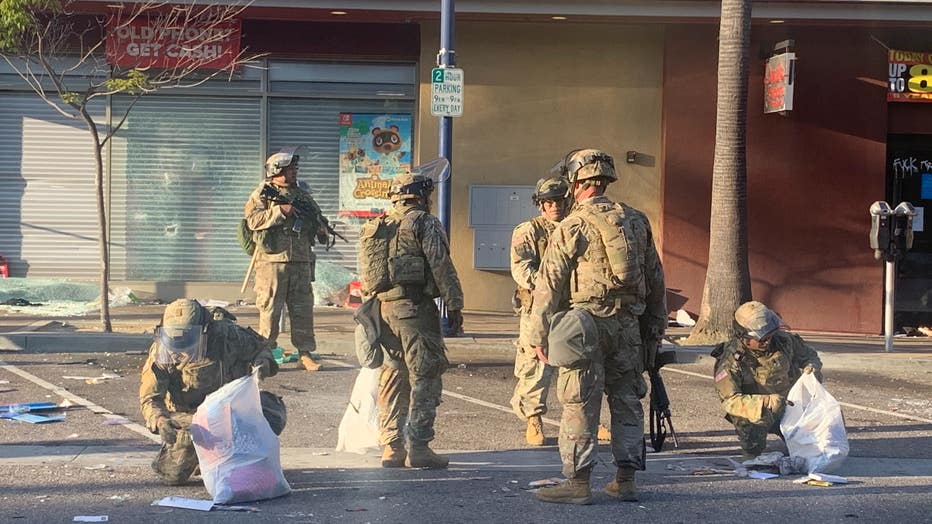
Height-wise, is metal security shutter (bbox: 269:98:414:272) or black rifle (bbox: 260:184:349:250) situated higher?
metal security shutter (bbox: 269:98:414:272)

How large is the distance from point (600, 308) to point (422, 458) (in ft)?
5.09

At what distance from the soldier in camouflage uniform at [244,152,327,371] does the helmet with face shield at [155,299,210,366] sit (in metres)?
3.91

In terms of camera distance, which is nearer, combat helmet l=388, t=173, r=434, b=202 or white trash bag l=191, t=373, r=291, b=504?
white trash bag l=191, t=373, r=291, b=504

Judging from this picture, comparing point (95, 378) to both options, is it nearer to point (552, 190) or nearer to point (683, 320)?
point (552, 190)

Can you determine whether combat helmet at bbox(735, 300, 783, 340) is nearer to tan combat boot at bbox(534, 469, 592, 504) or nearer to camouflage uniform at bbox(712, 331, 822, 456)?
camouflage uniform at bbox(712, 331, 822, 456)

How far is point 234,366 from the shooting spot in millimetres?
6668

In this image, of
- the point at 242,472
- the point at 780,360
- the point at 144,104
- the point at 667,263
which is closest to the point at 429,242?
the point at 242,472

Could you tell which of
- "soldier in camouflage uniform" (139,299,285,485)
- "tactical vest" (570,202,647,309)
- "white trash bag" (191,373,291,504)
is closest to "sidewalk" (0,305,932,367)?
"soldier in camouflage uniform" (139,299,285,485)

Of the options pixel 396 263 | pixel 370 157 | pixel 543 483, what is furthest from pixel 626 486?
pixel 370 157

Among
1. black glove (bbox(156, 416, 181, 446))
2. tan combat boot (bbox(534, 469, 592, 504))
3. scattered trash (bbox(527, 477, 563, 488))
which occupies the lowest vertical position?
scattered trash (bbox(527, 477, 563, 488))

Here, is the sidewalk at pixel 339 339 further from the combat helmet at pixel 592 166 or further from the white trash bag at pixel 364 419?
the combat helmet at pixel 592 166

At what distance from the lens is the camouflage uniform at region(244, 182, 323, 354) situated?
1042 cm

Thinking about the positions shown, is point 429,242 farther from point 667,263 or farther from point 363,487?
point 667,263

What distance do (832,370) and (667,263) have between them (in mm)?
3369
